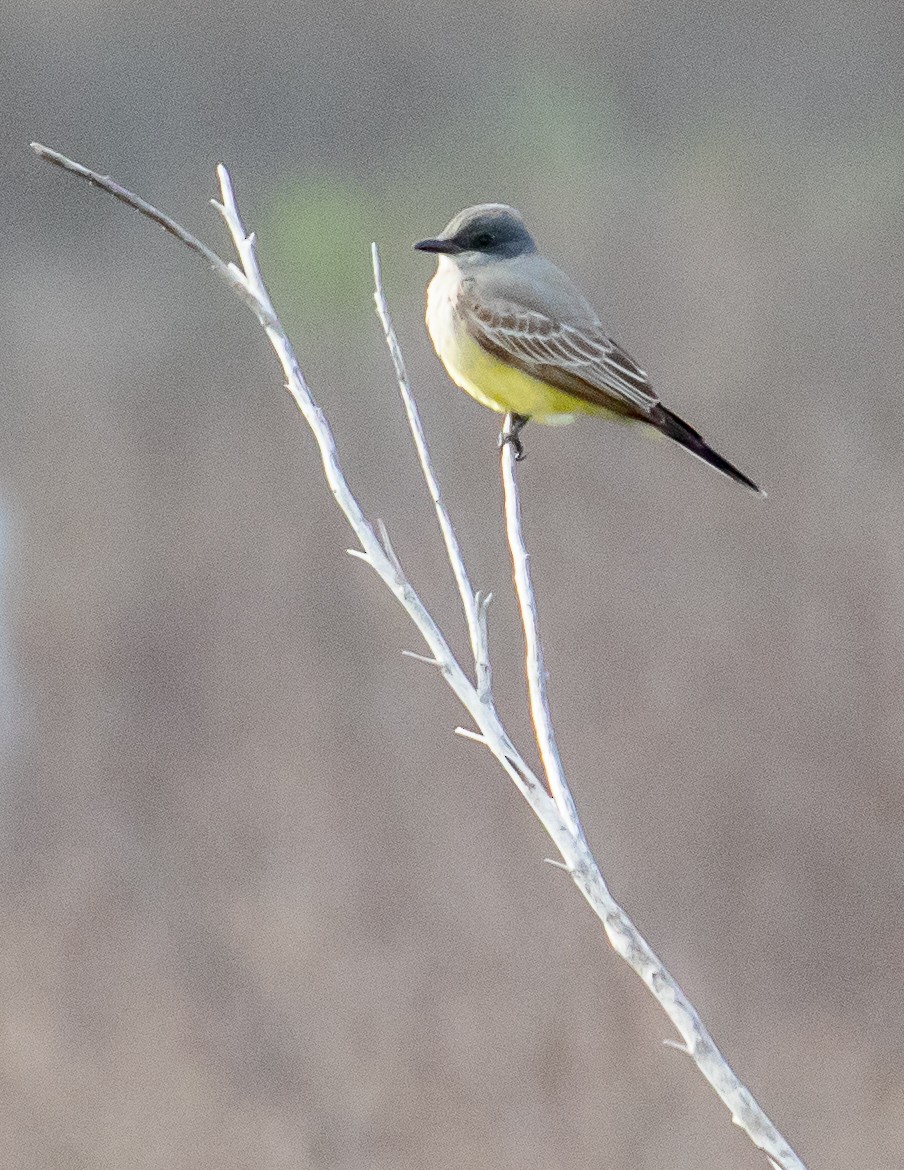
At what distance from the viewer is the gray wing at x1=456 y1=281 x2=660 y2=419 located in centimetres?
320

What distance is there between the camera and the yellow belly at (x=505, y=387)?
3.24m

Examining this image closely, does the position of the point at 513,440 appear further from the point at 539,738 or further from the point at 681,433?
the point at 539,738

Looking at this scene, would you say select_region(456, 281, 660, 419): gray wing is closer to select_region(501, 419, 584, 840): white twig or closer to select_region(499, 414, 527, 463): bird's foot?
select_region(499, 414, 527, 463): bird's foot

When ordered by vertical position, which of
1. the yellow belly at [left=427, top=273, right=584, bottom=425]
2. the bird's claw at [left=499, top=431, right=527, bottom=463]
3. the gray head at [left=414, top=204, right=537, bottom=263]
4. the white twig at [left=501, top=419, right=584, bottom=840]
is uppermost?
the gray head at [left=414, top=204, right=537, bottom=263]

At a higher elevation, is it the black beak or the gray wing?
the black beak

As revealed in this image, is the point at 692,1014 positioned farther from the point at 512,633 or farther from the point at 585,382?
the point at 512,633

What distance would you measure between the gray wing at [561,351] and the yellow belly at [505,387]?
2 cm

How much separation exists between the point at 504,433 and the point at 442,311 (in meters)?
0.29

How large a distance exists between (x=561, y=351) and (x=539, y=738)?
1.50 meters

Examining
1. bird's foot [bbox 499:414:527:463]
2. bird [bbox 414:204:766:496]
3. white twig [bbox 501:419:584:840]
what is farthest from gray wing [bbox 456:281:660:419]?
white twig [bbox 501:419:584:840]

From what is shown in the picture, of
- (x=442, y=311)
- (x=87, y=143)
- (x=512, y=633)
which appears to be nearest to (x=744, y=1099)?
(x=442, y=311)

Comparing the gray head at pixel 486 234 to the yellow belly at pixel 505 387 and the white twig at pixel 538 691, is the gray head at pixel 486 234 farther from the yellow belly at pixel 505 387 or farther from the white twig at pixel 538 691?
the white twig at pixel 538 691

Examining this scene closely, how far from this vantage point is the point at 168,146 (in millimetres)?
7293

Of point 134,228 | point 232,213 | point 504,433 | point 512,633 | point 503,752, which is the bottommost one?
point 512,633
